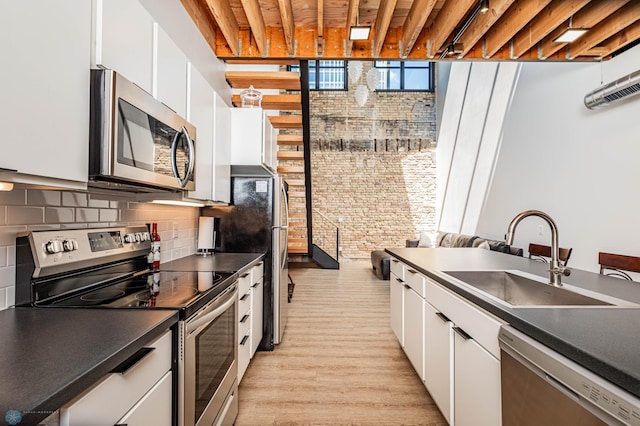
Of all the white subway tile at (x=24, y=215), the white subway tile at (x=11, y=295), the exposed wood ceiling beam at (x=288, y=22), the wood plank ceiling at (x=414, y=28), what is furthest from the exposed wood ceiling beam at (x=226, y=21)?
the white subway tile at (x=11, y=295)

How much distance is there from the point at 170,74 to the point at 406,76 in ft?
27.6

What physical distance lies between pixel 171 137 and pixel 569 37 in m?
3.41

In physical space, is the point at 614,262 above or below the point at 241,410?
above

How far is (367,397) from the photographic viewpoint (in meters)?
2.32

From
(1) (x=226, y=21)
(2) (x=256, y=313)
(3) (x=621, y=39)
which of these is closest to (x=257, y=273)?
(2) (x=256, y=313)

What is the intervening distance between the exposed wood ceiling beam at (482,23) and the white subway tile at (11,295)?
3303 millimetres

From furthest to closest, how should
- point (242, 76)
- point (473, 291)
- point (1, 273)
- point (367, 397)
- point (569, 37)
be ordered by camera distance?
point (242, 76)
point (569, 37)
point (367, 397)
point (473, 291)
point (1, 273)

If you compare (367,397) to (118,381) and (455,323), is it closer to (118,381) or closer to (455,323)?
(455,323)

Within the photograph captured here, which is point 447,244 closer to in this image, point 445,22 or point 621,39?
point 621,39

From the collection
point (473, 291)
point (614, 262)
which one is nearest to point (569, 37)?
point (614, 262)

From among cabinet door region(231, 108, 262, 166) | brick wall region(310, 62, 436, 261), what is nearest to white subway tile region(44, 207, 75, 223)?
cabinet door region(231, 108, 262, 166)

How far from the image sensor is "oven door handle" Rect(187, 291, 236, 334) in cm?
129

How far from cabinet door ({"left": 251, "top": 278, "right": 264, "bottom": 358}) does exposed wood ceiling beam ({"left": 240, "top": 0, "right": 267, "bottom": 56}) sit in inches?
85.0

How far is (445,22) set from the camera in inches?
116
